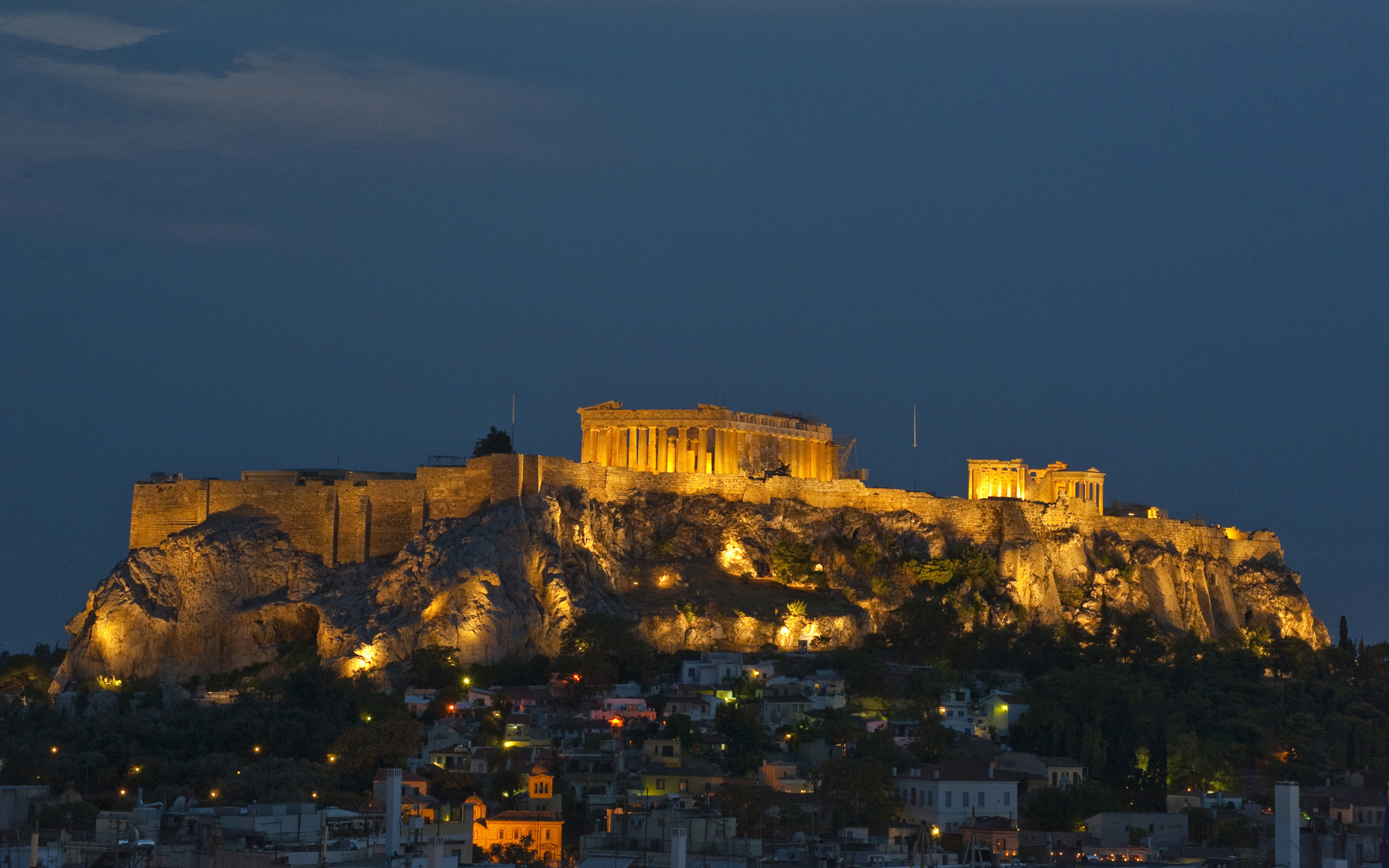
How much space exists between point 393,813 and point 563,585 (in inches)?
1623

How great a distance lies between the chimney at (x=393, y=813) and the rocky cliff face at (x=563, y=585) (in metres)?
37.0

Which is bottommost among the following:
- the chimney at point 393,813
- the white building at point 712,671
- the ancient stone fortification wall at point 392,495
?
the chimney at point 393,813

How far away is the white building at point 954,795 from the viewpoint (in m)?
72.6

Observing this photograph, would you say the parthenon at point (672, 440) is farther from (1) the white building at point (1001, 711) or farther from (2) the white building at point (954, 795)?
(2) the white building at point (954, 795)

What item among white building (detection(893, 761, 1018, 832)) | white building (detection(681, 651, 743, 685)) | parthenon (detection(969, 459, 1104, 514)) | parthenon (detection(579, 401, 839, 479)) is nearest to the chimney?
white building (detection(893, 761, 1018, 832))

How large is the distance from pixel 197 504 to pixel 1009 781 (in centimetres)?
3715

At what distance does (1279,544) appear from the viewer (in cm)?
12062

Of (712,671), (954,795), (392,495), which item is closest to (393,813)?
(954,795)

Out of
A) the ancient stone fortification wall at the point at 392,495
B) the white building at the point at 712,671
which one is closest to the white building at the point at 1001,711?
the white building at the point at 712,671

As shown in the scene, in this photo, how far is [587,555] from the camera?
306 ft

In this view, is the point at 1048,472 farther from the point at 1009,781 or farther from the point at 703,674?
the point at 1009,781

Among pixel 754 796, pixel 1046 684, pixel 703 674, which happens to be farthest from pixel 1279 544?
pixel 754 796

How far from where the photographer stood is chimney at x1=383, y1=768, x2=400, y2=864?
48250mm

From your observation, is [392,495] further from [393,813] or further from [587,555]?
[393,813]
